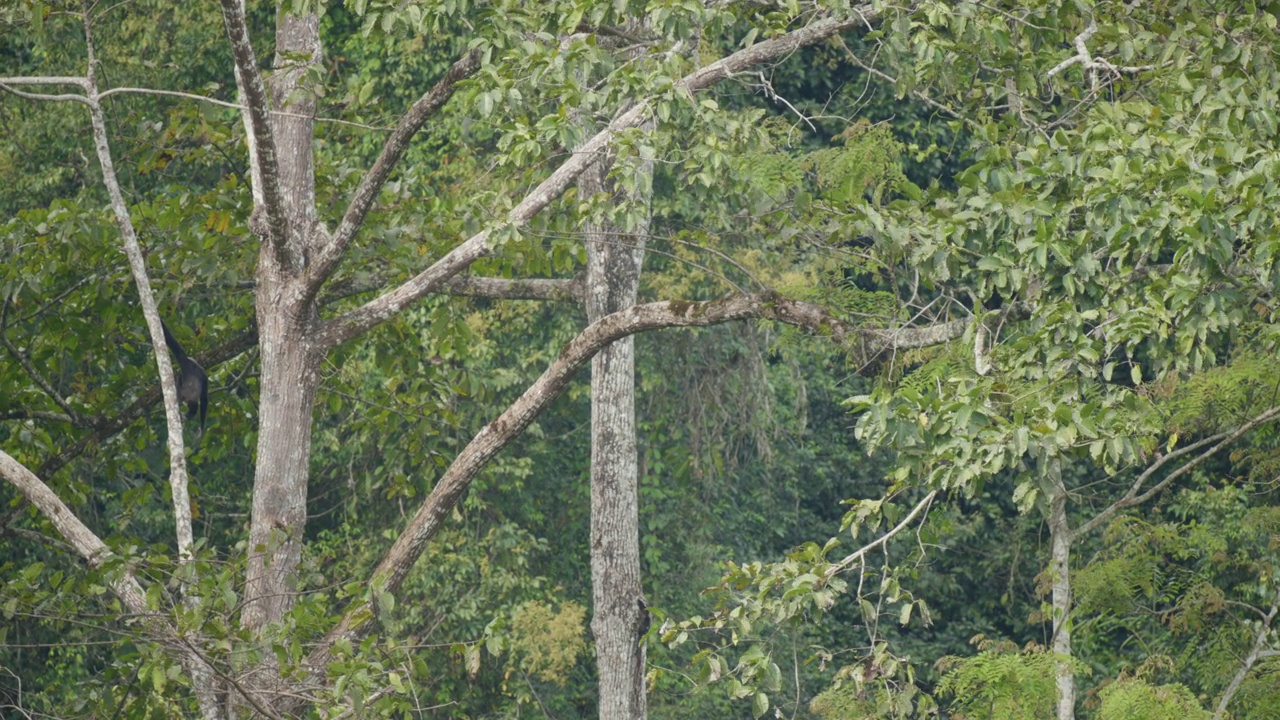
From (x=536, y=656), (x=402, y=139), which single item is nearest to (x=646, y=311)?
(x=402, y=139)

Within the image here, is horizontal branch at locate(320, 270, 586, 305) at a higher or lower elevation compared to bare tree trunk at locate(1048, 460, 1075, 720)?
higher

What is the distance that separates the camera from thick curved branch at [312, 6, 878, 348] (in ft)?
17.5

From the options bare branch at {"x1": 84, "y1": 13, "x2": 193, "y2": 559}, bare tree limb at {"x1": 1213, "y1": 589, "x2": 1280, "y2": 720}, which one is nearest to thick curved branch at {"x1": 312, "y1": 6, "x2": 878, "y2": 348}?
bare branch at {"x1": 84, "y1": 13, "x2": 193, "y2": 559}

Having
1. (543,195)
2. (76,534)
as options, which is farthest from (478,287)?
(76,534)

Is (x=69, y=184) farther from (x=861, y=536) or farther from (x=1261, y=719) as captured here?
(x=1261, y=719)

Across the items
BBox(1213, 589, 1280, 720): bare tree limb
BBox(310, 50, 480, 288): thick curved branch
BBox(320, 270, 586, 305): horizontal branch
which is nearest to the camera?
BBox(310, 50, 480, 288): thick curved branch

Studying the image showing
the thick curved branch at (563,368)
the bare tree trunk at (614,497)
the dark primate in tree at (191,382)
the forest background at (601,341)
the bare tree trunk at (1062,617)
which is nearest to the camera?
the forest background at (601,341)

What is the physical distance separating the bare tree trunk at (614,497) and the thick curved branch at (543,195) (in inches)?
94.8

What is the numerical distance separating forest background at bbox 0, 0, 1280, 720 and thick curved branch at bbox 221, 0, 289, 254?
0.01 meters

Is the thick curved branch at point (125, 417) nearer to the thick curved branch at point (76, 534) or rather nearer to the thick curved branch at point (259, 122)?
the thick curved branch at point (259, 122)

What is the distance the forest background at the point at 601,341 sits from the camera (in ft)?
14.5

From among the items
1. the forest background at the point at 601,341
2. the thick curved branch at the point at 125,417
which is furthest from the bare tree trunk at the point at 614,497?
the thick curved branch at the point at 125,417

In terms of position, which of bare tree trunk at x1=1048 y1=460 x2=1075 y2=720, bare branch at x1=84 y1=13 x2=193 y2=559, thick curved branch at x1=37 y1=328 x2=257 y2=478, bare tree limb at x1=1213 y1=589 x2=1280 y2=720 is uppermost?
bare branch at x1=84 y1=13 x2=193 y2=559

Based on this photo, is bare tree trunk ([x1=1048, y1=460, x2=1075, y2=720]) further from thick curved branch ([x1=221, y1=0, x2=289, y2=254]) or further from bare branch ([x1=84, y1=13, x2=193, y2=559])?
bare branch ([x1=84, y1=13, x2=193, y2=559])
